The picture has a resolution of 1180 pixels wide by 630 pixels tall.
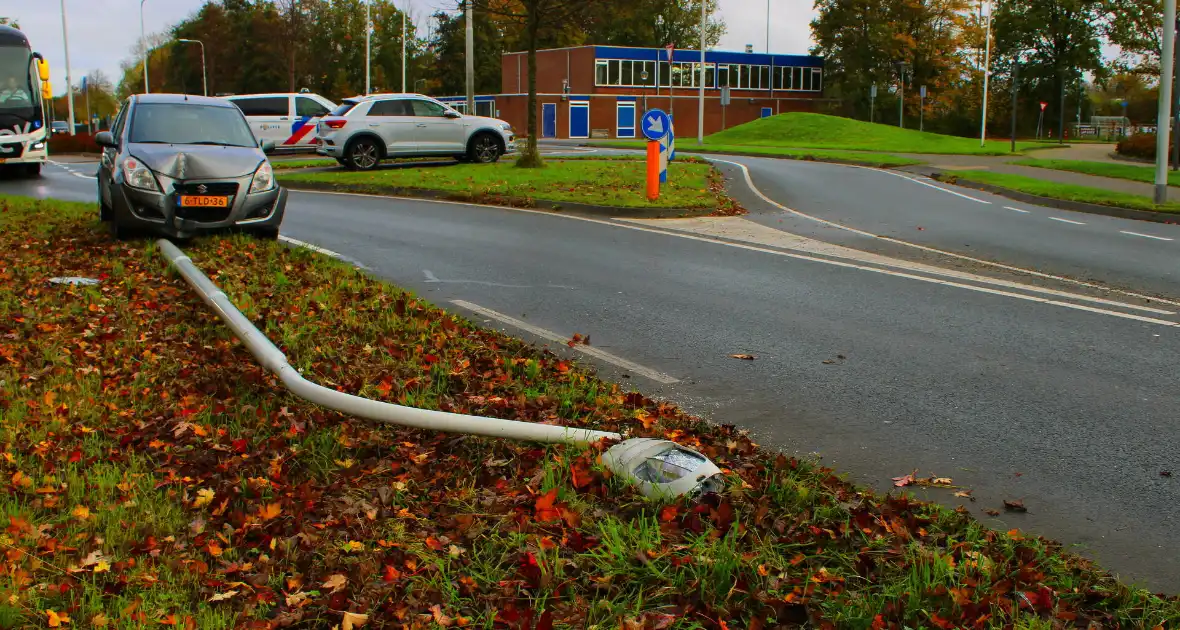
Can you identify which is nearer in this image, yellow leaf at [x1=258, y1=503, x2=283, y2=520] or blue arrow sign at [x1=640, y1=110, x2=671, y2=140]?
yellow leaf at [x1=258, y1=503, x2=283, y2=520]

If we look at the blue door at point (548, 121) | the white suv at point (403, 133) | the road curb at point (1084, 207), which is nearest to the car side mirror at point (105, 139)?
the white suv at point (403, 133)

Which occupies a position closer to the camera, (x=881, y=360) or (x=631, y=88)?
(x=881, y=360)

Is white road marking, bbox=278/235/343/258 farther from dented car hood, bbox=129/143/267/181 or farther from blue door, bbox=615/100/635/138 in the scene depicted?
blue door, bbox=615/100/635/138

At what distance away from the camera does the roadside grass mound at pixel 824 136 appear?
47.8 m

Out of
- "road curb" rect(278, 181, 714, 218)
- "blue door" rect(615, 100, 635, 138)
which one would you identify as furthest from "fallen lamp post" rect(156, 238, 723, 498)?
"blue door" rect(615, 100, 635, 138)

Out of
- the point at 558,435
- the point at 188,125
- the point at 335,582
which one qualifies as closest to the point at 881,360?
the point at 558,435

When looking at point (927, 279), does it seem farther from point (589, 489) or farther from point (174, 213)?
point (174, 213)

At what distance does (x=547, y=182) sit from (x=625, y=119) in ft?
181

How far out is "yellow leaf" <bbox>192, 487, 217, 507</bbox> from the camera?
434cm

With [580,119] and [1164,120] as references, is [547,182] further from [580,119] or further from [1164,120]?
[580,119]

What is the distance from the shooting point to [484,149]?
87.1ft

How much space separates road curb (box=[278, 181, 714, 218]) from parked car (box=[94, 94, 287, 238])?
18.9ft

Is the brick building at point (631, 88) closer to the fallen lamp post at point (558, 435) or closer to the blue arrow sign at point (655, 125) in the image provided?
the blue arrow sign at point (655, 125)

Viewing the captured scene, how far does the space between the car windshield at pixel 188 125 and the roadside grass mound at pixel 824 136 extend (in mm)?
35762
